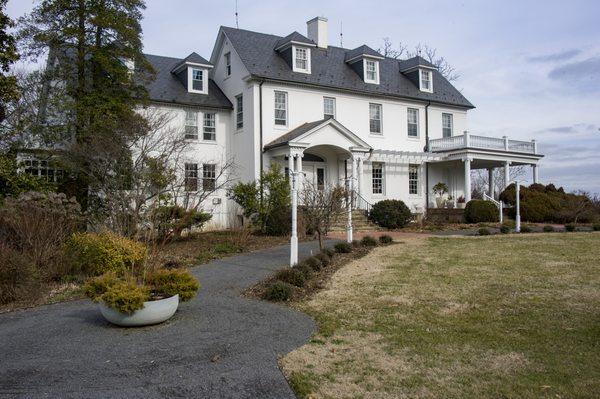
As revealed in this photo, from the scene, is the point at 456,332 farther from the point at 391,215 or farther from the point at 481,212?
the point at 481,212

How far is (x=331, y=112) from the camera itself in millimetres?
26281

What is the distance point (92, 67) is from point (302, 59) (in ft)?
34.4

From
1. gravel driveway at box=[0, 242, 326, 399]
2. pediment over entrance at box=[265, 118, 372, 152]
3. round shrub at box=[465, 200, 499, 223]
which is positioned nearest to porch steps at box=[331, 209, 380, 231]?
pediment over entrance at box=[265, 118, 372, 152]

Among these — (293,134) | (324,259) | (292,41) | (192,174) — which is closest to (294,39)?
(292,41)

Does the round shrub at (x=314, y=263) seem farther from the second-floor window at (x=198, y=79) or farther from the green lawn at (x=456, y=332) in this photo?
the second-floor window at (x=198, y=79)

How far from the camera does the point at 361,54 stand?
27719mm

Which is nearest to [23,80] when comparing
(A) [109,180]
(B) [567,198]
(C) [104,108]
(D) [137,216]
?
(C) [104,108]

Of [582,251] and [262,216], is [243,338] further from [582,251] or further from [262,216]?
[262,216]

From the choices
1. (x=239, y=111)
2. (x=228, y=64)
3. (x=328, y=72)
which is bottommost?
(x=239, y=111)

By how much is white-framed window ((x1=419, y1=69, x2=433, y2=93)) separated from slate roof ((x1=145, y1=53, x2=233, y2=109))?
11585 millimetres

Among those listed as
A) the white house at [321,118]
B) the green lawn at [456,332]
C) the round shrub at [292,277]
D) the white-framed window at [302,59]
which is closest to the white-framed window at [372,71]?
the white house at [321,118]

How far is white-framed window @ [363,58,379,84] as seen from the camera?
2812cm

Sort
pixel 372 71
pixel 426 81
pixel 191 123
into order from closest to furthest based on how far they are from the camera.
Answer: pixel 191 123 < pixel 372 71 < pixel 426 81

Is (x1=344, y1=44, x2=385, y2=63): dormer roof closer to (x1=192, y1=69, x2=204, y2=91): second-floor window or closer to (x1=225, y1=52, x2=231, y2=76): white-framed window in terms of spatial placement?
(x1=225, y1=52, x2=231, y2=76): white-framed window
